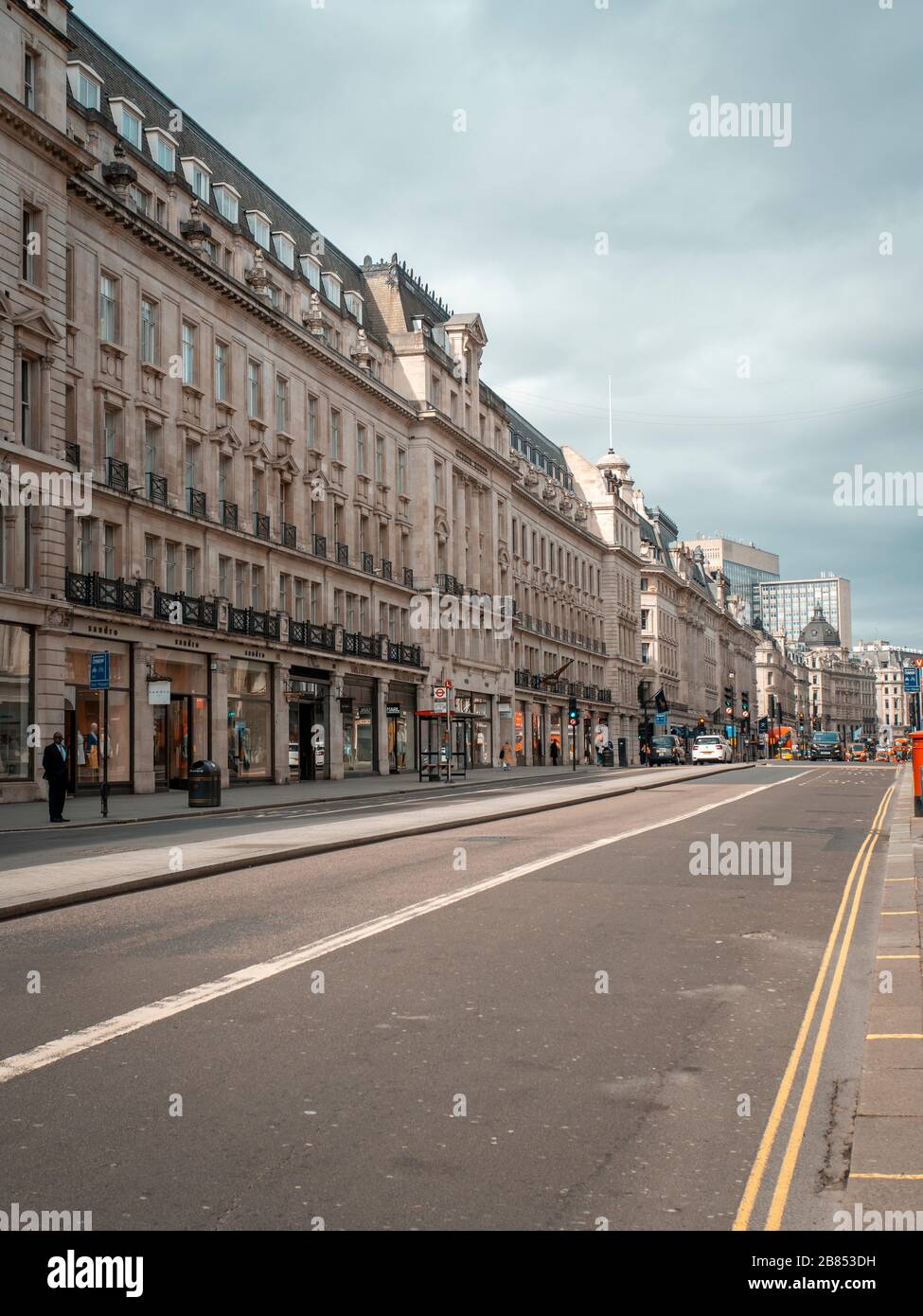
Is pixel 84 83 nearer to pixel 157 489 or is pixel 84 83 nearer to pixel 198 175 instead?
pixel 198 175

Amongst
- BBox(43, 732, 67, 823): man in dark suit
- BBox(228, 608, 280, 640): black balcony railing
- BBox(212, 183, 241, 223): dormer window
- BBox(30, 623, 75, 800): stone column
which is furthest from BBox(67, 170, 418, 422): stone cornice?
BBox(43, 732, 67, 823): man in dark suit

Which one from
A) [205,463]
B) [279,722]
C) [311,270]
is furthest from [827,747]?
[205,463]

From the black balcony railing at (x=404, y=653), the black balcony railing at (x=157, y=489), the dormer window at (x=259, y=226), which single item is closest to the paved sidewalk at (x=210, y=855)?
the black balcony railing at (x=157, y=489)

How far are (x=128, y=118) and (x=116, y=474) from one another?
11100 millimetres

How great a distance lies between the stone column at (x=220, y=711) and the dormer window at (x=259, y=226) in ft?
52.2

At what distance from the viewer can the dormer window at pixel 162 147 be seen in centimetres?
3919

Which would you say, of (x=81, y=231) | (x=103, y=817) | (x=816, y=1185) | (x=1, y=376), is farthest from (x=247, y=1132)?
(x=81, y=231)

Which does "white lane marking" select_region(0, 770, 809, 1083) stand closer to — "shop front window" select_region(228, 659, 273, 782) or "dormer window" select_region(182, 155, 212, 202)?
"shop front window" select_region(228, 659, 273, 782)

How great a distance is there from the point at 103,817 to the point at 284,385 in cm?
2554

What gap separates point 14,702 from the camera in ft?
98.4

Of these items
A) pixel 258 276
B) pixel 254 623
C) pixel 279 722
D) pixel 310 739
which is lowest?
pixel 310 739

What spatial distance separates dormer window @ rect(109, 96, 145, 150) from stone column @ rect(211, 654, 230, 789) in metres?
15.4

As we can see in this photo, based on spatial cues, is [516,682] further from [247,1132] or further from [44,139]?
[247,1132]
